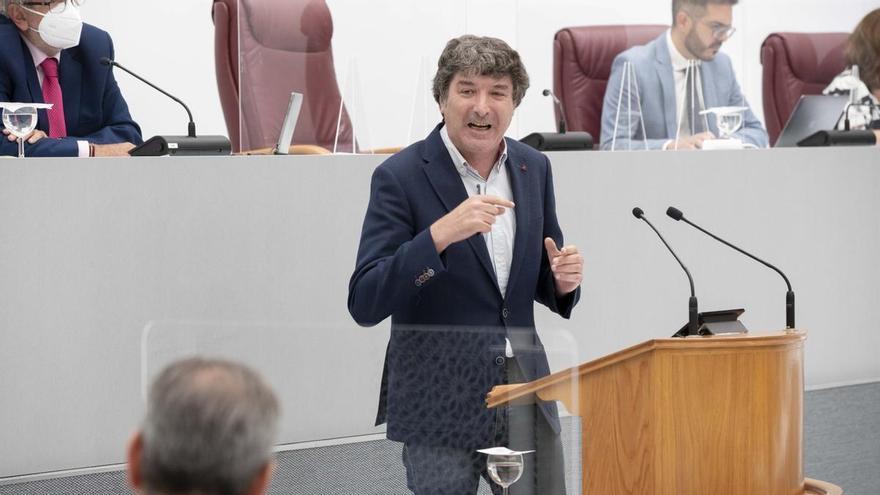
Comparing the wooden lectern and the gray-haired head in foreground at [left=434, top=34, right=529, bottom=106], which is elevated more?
the gray-haired head in foreground at [left=434, top=34, right=529, bottom=106]

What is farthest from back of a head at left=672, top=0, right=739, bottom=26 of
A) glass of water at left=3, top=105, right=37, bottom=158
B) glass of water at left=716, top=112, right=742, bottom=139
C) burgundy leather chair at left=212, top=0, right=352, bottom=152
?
glass of water at left=3, top=105, right=37, bottom=158

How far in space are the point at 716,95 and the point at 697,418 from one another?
8.99 feet

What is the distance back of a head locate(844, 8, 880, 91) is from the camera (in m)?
5.11

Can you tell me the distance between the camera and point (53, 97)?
359 centimetres

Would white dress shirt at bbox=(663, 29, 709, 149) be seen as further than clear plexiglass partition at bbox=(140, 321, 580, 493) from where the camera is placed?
Yes

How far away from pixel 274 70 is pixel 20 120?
3.44ft

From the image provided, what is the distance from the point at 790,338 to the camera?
2207 millimetres

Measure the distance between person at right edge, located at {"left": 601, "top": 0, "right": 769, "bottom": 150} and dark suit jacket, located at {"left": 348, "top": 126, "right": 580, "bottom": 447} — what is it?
2.18m

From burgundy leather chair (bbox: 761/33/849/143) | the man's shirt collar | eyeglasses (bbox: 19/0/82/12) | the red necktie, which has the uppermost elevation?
eyeglasses (bbox: 19/0/82/12)

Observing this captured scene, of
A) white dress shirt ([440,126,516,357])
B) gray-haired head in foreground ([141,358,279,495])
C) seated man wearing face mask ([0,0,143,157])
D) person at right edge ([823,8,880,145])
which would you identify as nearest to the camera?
gray-haired head in foreground ([141,358,279,495])

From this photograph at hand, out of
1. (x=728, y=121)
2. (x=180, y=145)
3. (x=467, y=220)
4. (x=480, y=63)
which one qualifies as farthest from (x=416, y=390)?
(x=728, y=121)

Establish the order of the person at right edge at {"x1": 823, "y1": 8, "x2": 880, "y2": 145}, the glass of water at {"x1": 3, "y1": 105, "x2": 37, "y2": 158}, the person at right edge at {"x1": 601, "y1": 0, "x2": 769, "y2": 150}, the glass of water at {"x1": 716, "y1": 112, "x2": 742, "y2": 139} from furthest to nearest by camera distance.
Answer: the person at right edge at {"x1": 823, "y1": 8, "x2": 880, "y2": 145} → the person at right edge at {"x1": 601, "y1": 0, "x2": 769, "y2": 150} → the glass of water at {"x1": 716, "y1": 112, "x2": 742, "y2": 139} → the glass of water at {"x1": 3, "y1": 105, "x2": 37, "y2": 158}

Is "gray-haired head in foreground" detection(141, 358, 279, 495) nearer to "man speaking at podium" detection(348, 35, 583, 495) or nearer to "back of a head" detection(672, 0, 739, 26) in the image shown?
"man speaking at podium" detection(348, 35, 583, 495)

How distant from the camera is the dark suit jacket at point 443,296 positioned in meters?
1.97
